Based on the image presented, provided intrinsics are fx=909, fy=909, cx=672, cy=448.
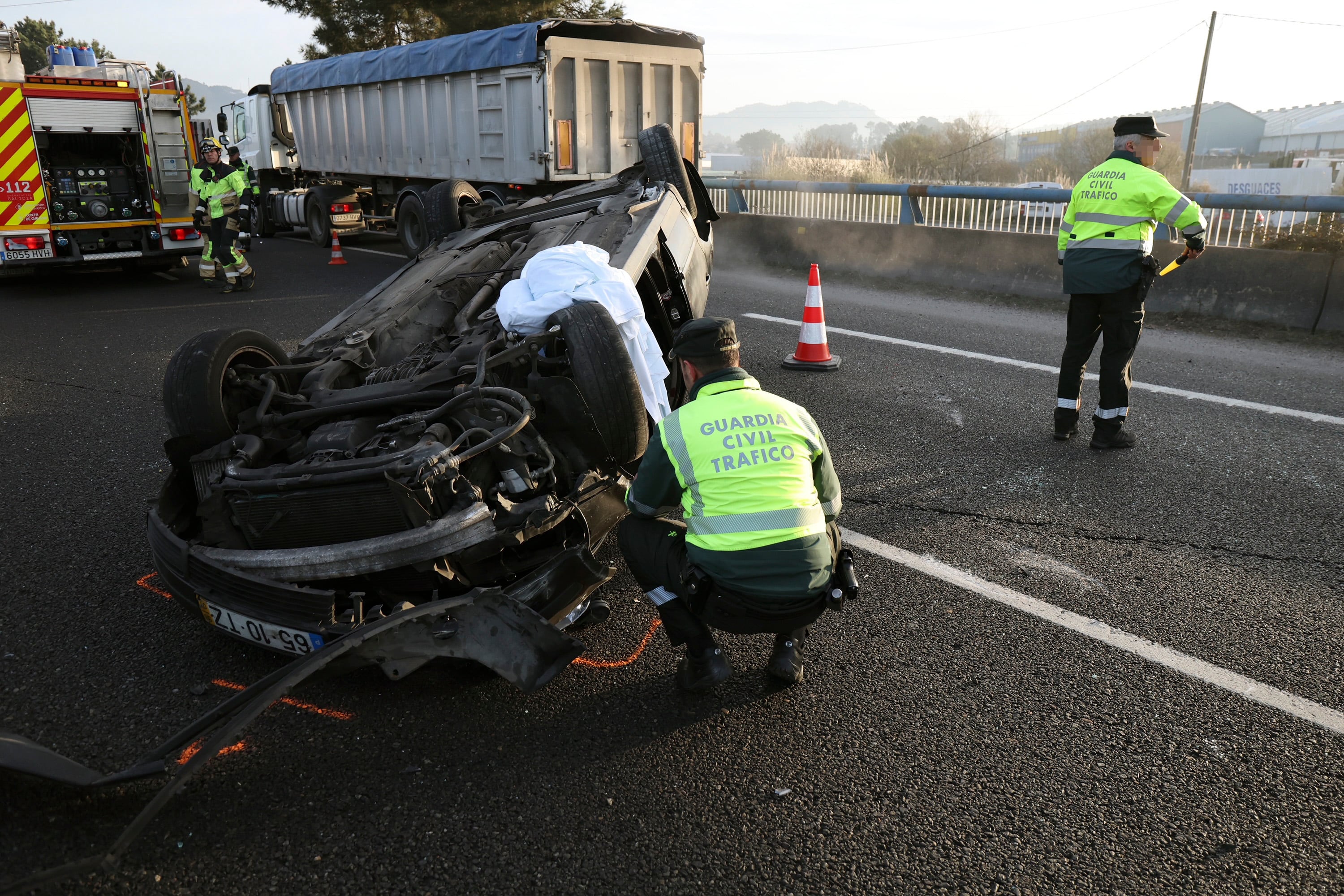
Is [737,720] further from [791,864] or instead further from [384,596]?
[384,596]

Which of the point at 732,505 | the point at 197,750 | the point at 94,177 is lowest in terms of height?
the point at 197,750

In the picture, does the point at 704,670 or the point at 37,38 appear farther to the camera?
the point at 37,38

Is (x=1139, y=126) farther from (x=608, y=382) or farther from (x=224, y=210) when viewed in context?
(x=224, y=210)

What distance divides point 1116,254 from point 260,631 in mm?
4697

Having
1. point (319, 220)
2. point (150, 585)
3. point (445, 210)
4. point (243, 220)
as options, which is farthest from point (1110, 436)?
point (319, 220)

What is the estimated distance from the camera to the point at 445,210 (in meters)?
6.52

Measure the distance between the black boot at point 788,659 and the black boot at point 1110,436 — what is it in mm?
2998

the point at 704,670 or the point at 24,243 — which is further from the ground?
the point at 24,243

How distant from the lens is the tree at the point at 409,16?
23.9 metres

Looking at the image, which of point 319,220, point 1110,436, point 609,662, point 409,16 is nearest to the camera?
point 609,662

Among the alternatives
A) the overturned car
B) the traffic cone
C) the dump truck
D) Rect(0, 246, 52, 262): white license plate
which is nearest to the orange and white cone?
the dump truck

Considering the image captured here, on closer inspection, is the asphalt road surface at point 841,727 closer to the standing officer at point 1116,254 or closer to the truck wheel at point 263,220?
the standing officer at point 1116,254

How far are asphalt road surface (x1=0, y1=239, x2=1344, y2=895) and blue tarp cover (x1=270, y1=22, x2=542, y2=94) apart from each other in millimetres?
8645

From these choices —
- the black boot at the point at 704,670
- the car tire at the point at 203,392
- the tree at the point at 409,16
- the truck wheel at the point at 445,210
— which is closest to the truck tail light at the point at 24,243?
the truck wheel at the point at 445,210
